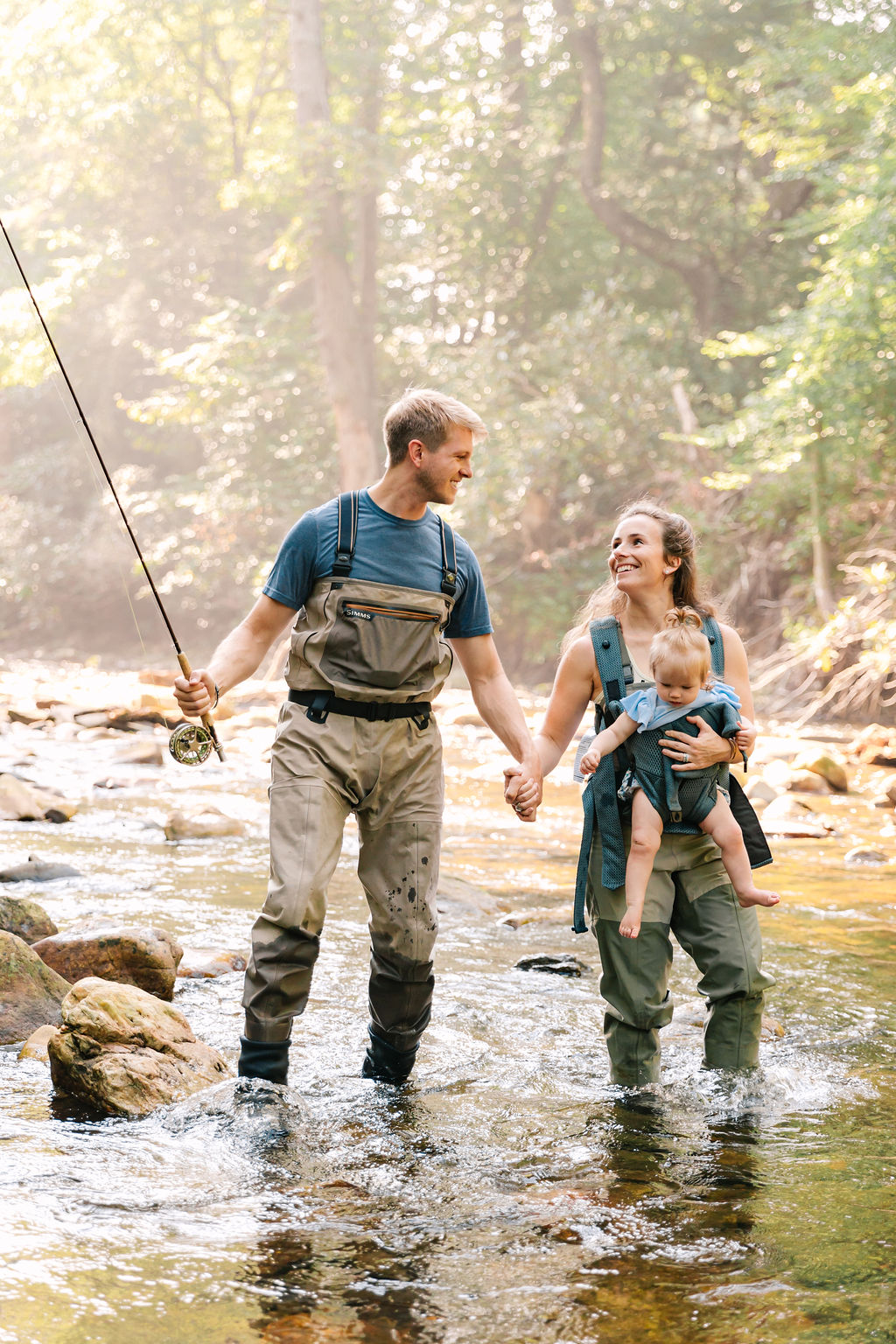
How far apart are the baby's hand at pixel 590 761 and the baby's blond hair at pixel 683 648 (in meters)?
0.28

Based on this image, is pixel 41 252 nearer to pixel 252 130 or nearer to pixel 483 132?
pixel 252 130

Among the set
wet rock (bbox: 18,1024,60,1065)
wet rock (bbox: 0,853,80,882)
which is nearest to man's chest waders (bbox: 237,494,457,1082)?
wet rock (bbox: 18,1024,60,1065)

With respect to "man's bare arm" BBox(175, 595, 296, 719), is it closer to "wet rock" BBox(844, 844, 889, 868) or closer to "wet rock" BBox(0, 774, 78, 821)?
"wet rock" BBox(844, 844, 889, 868)

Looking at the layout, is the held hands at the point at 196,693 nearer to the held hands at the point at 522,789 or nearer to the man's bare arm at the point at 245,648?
the man's bare arm at the point at 245,648

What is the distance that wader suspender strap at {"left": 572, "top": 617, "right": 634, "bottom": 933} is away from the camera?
3.51 metres

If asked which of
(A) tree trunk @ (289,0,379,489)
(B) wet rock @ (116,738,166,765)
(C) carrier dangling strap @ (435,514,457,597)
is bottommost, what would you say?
(B) wet rock @ (116,738,166,765)

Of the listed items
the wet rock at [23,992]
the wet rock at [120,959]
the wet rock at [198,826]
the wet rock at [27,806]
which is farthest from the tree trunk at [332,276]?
the wet rock at [23,992]

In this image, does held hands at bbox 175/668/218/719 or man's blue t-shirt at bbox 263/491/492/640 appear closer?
held hands at bbox 175/668/218/719

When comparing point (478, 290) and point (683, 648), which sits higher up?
point (478, 290)

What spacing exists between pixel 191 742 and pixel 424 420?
1.16m

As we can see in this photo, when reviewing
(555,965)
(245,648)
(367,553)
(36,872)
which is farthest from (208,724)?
(36,872)

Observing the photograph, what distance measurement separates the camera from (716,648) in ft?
11.9

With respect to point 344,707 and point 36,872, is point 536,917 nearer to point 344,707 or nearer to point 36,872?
point 36,872

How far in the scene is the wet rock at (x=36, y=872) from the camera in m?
6.41
